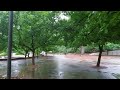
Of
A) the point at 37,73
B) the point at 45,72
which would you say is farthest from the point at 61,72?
the point at 37,73

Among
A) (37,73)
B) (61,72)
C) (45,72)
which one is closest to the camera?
(37,73)

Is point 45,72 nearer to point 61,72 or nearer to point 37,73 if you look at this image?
point 37,73
